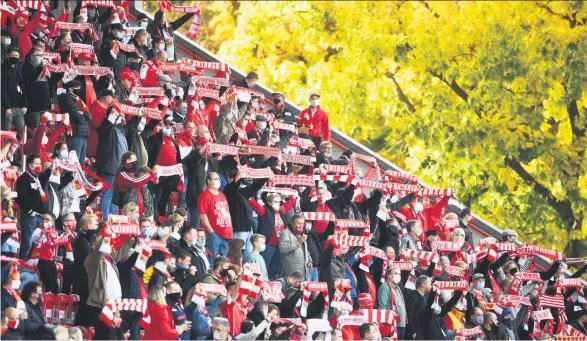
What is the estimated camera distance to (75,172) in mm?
24484

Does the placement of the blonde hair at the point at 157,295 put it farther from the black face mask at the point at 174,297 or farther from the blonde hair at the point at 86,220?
the blonde hair at the point at 86,220

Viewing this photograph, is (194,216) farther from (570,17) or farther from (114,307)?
(570,17)

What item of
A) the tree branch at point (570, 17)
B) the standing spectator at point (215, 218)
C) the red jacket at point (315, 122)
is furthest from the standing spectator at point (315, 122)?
the tree branch at point (570, 17)

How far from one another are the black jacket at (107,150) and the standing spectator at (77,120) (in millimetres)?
227

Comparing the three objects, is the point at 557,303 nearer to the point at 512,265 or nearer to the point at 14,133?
the point at 512,265

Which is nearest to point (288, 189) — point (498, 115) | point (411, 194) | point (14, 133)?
point (411, 194)

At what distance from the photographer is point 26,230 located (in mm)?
22844

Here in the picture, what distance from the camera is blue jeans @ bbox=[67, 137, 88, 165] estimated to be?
25828 mm

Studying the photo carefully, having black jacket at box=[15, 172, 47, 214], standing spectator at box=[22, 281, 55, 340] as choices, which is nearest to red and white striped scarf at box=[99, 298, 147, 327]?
standing spectator at box=[22, 281, 55, 340]

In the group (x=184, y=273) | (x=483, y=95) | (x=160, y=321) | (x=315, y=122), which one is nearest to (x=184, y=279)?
(x=184, y=273)

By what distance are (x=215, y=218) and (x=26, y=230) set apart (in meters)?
3.65

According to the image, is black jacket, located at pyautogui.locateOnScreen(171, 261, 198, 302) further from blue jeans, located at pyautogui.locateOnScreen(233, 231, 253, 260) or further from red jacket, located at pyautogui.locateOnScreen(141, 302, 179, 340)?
blue jeans, located at pyautogui.locateOnScreen(233, 231, 253, 260)

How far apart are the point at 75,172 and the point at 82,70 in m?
3.02

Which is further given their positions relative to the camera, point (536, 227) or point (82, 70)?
Result: point (536, 227)
